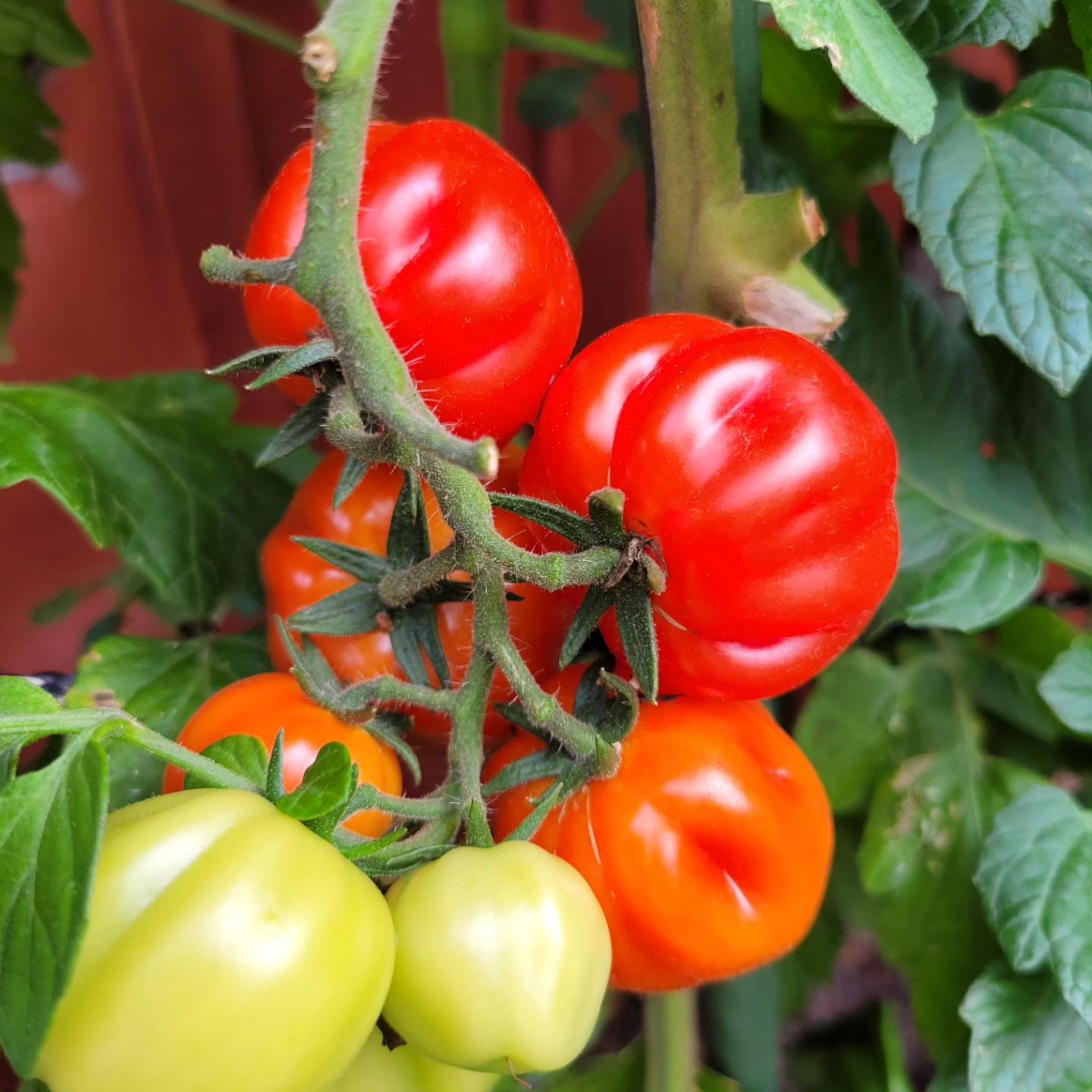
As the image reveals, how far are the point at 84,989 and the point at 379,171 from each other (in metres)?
0.27

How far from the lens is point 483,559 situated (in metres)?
0.31

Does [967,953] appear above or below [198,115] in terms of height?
below

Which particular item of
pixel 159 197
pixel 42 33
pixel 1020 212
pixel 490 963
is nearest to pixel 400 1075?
pixel 490 963

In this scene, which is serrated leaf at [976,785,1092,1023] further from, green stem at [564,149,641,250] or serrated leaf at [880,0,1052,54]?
green stem at [564,149,641,250]

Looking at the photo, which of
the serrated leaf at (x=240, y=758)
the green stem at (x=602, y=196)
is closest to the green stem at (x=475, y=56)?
the green stem at (x=602, y=196)

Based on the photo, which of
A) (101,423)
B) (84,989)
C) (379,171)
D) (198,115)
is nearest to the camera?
(84,989)

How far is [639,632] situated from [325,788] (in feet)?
0.37

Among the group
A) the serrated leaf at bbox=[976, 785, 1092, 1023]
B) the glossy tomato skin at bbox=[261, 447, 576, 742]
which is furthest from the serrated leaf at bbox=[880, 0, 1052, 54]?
the serrated leaf at bbox=[976, 785, 1092, 1023]

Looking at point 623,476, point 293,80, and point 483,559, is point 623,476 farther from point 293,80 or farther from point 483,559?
point 293,80

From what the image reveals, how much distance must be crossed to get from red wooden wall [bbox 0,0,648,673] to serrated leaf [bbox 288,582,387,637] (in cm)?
39

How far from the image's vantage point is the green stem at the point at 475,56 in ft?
1.71

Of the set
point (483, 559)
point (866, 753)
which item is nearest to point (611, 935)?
point (483, 559)

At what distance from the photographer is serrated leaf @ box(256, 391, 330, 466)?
351 mm

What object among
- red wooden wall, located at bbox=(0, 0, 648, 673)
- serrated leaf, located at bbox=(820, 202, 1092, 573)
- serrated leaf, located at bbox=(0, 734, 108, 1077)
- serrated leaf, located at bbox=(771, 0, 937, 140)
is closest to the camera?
serrated leaf, located at bbox=(0, 734, 108, 1077)
